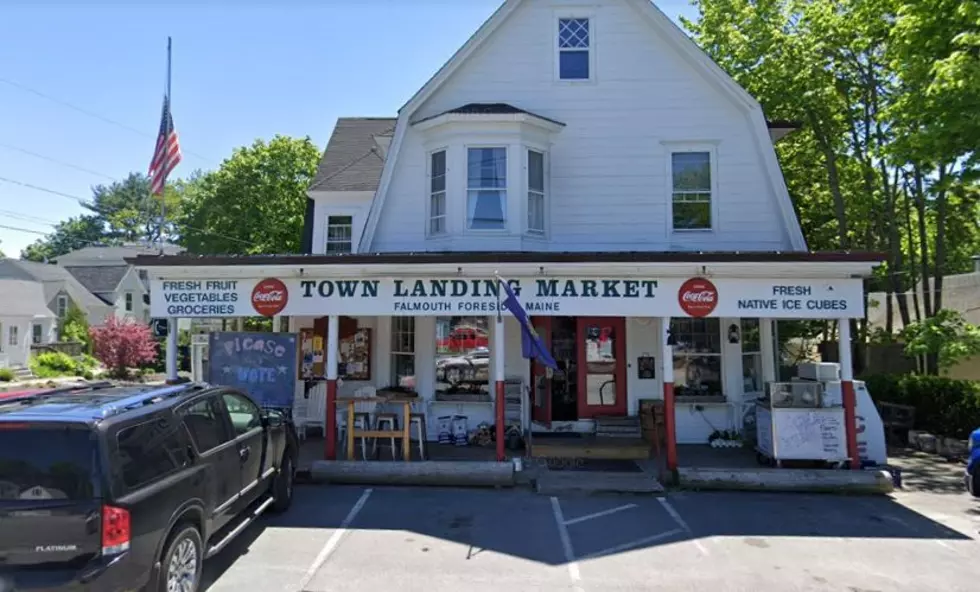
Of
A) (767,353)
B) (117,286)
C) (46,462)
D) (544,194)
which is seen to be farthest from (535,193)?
(117,286)

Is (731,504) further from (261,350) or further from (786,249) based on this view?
(261,350)

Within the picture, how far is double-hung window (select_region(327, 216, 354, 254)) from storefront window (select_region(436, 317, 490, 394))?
15.5 ft

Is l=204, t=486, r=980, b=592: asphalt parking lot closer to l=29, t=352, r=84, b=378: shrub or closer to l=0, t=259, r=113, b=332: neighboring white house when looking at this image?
l=29, t=352, r=84, b=378: shrub

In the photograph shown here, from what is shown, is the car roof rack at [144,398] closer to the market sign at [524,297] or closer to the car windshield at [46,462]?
the car windshield at [46,462]

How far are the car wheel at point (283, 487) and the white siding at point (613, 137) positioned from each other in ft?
18.7

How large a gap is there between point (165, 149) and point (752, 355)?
1430cm

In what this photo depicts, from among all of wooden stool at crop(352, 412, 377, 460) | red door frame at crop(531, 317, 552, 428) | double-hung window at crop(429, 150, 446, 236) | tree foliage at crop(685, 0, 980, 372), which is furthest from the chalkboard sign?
tree foliage at crop(685, 0, 980, 372)

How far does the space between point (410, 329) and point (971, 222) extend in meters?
21.4

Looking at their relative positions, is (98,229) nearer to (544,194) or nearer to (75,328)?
(75,328)

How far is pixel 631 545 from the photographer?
6.68m

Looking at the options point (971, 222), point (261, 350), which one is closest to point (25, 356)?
point (261, 350)

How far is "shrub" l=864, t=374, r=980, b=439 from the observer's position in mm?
11773

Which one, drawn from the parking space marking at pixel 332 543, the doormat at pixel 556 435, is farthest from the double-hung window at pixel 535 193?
the parking space marking at pixel 332 543

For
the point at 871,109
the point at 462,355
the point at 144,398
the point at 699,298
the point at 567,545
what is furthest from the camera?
the point at 871,109
